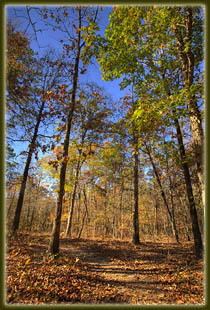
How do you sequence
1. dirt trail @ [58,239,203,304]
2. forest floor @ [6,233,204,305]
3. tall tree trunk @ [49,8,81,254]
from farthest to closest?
1. tall tree trunk @ [49,8,81,254]
2. dirt trail @ [58,239,203,304]
3. forest floor @ [6,233,204,305]

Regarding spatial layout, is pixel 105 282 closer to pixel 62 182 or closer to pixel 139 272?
pixel 139 272

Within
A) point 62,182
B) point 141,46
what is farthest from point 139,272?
point 141,46

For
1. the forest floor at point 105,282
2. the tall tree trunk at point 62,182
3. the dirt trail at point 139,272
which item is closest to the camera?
the forest floor at point 105,282

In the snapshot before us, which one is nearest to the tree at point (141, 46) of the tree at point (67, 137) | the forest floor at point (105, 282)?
the tree at point (67, 137)

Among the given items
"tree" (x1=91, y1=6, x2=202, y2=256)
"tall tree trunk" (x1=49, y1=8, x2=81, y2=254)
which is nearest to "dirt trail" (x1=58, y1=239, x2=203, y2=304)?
"tall tree trunk" (x1=49, y1=8, x2=81, y2=254)

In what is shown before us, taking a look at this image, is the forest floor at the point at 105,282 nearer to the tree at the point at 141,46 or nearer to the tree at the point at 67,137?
the tree at the point at 67,137

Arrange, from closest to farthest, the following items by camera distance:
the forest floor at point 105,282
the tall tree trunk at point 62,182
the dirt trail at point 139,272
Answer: the forest floor at point 105,282, the dirt trail at point 139,272, the tall tree trunk at point 62,182

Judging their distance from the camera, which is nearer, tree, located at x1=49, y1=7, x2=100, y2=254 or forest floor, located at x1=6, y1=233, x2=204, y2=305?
forest floor, located at x1=6, y1=233, x2=204, y2=305

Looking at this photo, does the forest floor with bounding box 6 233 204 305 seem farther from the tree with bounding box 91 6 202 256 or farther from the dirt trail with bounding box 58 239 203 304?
the tree with bounding box 91 6 202 256

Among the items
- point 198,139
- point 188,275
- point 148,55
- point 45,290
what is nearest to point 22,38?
point 148,55

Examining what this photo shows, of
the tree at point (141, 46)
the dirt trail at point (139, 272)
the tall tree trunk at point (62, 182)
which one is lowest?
the dirt trail at point (139, 272)

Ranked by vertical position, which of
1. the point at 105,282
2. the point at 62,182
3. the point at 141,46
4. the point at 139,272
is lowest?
the point at 139,272

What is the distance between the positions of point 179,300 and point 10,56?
7527mm

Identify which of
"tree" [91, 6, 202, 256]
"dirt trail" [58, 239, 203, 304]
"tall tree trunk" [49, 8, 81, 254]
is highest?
"tree" [91, 6, 202, 256]
